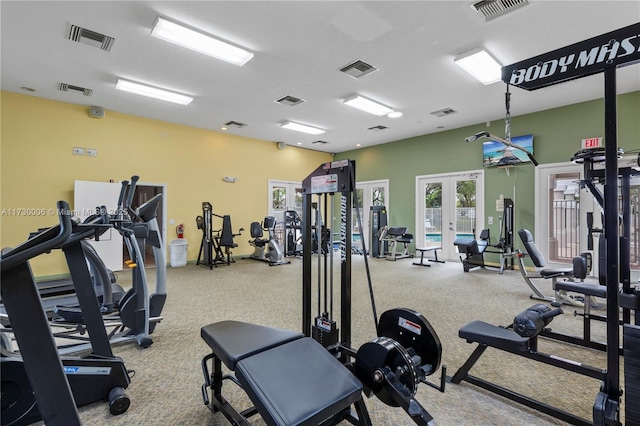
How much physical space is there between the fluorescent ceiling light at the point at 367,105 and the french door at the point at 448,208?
2763mm

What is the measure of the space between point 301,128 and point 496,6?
494 cm

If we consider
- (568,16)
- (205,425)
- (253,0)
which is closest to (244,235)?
(253,0)

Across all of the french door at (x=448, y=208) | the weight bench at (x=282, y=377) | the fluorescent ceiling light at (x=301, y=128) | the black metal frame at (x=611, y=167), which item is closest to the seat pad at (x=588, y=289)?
the black metal frame at (x=611, y=167)

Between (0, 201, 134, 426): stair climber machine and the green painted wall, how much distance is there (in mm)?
6730

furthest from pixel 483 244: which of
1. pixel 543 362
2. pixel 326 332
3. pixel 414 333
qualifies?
pixel 414 333

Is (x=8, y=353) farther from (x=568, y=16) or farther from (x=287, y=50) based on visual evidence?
(x=568, y=16)

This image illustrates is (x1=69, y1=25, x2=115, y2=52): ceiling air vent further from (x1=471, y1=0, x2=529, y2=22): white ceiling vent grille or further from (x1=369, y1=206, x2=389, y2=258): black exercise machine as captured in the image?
(x1=369, y1=206, x2=389, y2=258): black exercise machine

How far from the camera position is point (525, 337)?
2043 mm

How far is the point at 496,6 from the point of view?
A: 120 inches

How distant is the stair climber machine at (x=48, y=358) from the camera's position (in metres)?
1.15

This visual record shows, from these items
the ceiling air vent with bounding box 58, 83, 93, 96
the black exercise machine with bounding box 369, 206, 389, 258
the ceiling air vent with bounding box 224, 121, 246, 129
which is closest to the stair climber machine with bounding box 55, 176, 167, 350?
the ceiling air vent with bounding box 58, 83, 93, 96

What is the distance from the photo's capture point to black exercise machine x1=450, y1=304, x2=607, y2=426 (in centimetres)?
194

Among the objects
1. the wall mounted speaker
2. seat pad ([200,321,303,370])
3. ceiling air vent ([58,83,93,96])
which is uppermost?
ceiling air vent ([58,83,93,96])

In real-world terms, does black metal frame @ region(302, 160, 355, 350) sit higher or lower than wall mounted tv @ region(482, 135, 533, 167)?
lower
